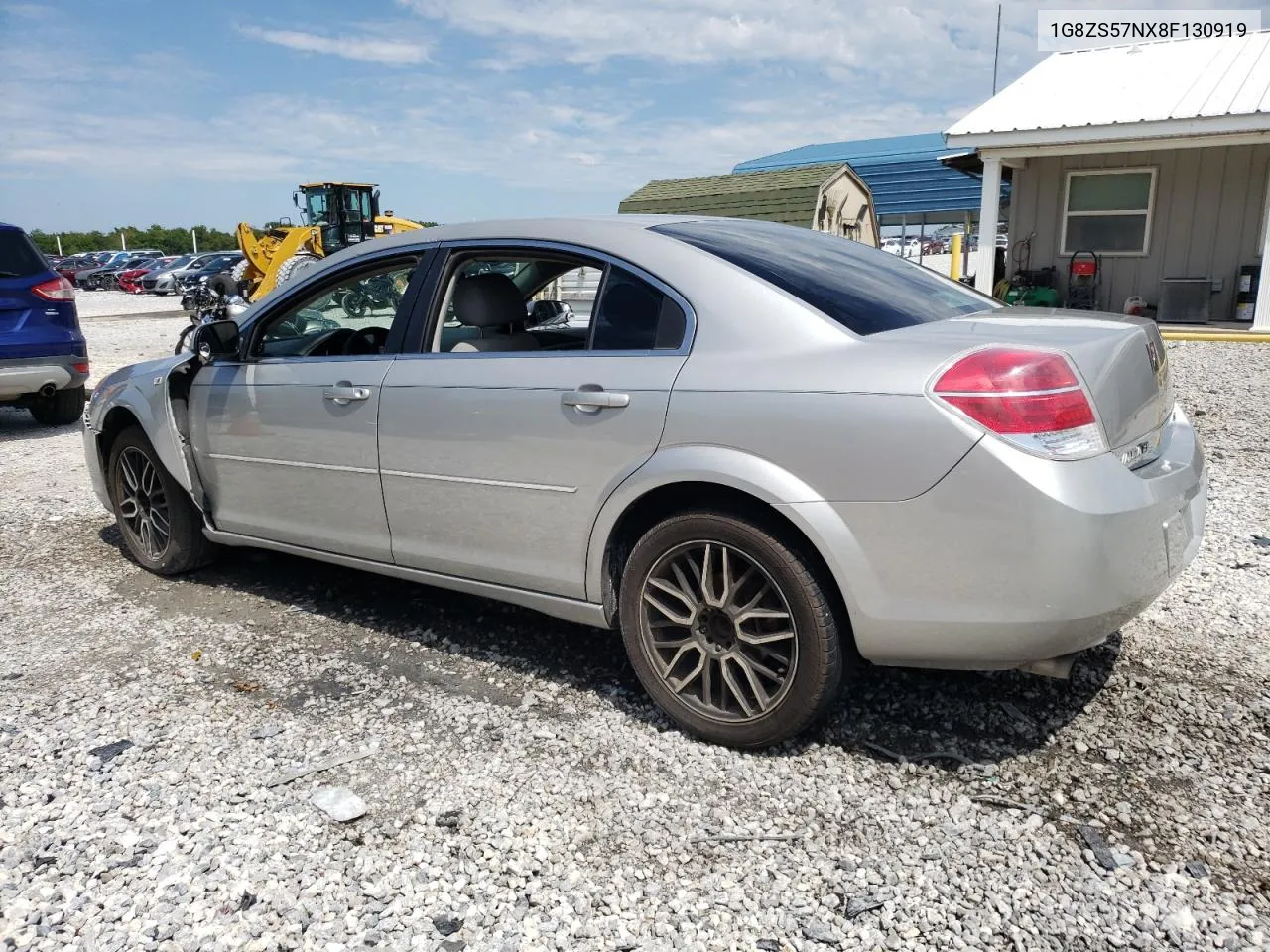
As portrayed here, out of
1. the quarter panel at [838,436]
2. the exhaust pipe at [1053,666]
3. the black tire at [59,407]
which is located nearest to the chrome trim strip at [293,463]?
the quarter panel at [838,436]

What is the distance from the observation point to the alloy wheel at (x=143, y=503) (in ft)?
15.4

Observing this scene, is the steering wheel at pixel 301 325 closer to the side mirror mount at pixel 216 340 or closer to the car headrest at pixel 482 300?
the side mirror mount at pixel 216 340

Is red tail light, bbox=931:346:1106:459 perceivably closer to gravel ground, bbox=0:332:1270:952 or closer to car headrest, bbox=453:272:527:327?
gravel ground, bbox=0:332:1270:952

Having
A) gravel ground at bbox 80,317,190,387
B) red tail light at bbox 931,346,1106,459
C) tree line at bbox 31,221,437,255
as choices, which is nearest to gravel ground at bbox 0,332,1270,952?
red tail light at bbox 931,346,1106,459

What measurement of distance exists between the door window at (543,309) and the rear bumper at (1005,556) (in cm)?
83

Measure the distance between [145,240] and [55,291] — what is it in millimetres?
68249

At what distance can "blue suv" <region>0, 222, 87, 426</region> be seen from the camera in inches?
312

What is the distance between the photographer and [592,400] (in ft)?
9.93

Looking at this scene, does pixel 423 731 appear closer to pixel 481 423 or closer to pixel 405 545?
pixel 405 545

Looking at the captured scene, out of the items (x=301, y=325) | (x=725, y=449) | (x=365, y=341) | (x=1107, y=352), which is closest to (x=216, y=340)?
(x=301, y=325)

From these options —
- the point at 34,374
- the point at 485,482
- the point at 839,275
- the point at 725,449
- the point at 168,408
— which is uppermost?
the point at 839,275

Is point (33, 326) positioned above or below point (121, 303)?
above

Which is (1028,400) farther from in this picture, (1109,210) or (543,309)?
(1109,210)

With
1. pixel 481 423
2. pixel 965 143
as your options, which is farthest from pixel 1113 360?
pixel 965 143
